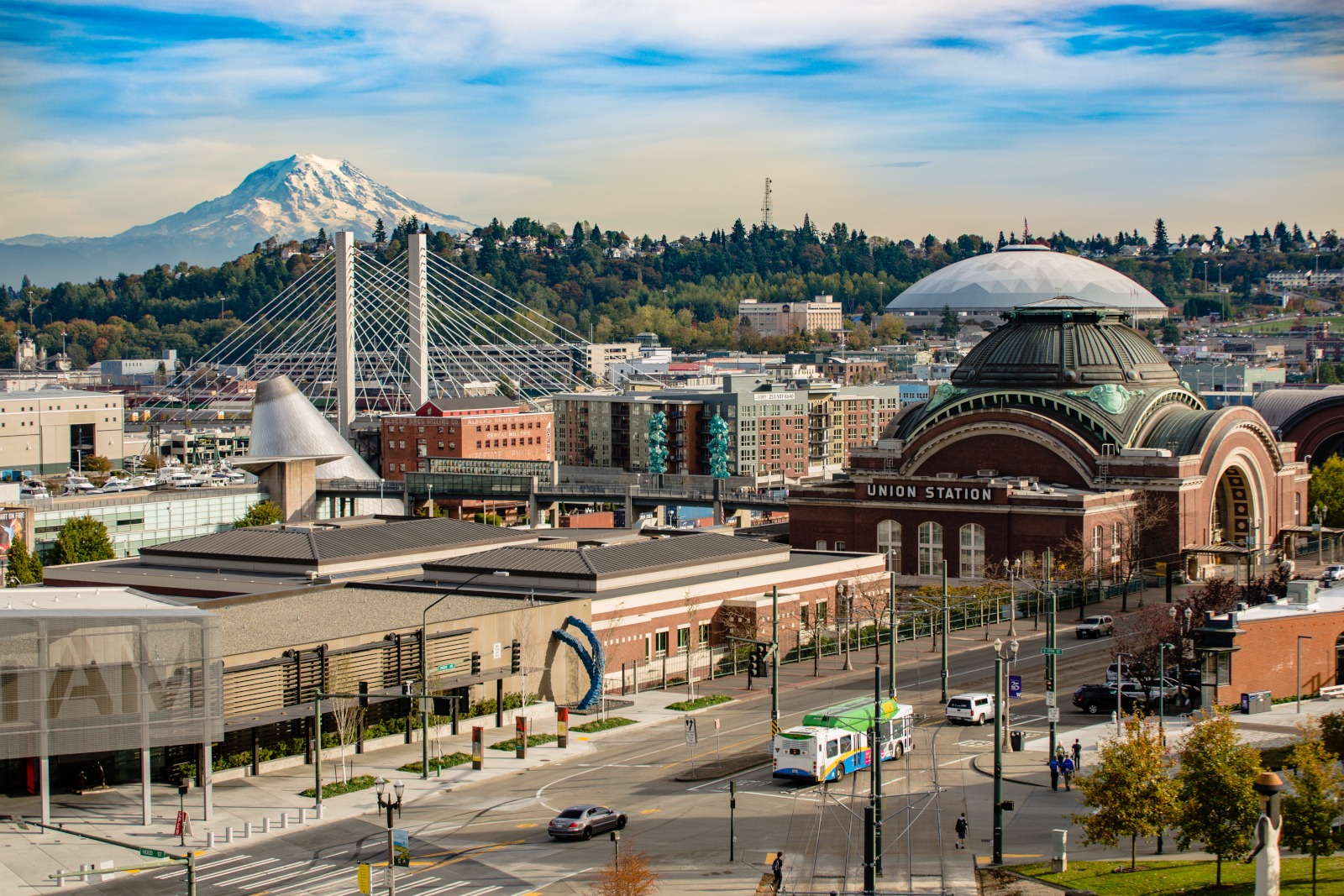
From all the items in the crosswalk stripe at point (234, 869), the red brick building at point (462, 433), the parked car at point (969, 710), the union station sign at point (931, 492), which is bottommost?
the crosswalk stripe at point (234, 869)

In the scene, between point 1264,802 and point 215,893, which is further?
point 215,893

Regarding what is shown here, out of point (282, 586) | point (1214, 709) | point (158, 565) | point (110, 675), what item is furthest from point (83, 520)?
point (1214, 709)

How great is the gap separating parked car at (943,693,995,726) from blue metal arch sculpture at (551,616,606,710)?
1179cm

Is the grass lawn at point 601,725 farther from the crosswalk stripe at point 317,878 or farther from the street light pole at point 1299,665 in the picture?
the street light pole at point 1299,665

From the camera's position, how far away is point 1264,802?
1374 inches

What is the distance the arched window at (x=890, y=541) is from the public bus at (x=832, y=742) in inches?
2020

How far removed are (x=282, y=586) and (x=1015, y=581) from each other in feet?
119

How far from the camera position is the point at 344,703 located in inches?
2192

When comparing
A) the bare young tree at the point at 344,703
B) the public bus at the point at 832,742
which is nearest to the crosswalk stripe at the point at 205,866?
the bare young tree at the point at 344,703

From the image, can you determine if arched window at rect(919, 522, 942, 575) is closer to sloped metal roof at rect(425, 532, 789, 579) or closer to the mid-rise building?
sloped metal roof at rect(425, 532, 789, 579)

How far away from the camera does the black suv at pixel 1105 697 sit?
61.8m

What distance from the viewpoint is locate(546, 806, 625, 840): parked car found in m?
46.0

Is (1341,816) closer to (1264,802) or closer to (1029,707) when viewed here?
(1264,802)

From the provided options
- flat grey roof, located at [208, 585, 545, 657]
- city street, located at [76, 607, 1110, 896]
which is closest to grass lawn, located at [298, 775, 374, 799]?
city street, located at [76, 607, 1110, 896]
